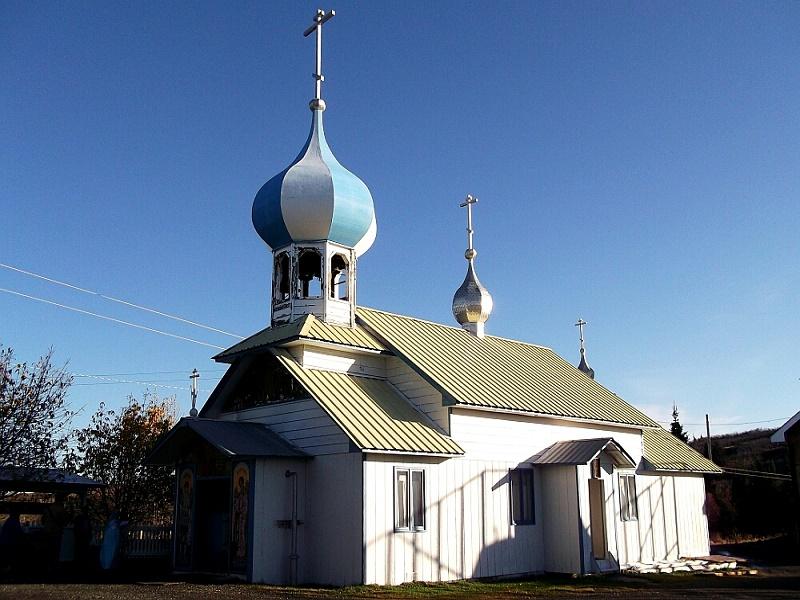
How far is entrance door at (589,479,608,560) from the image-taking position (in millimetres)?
21828

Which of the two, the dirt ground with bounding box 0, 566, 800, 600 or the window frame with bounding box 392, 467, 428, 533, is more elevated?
the window frame with bounding box 392, 467, 428, 533

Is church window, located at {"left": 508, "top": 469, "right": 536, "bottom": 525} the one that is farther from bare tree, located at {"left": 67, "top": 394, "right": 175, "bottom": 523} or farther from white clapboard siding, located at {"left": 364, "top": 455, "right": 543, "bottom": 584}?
bare tree, located at {"left": 67, "top": 394, "right": 175, "bottom": 523}

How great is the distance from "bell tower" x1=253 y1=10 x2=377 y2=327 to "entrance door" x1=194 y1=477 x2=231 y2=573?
4349 millimetres

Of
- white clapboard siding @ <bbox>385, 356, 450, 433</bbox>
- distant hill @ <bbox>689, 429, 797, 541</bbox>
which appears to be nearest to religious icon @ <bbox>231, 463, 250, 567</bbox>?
white clapboard siding @ <bbox>385, 356, 450, 433</bbox>

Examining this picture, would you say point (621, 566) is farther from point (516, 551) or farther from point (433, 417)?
point (433, 417)

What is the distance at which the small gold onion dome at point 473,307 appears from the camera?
27.6 metres

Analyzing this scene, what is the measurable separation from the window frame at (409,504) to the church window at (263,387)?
2.75 meters

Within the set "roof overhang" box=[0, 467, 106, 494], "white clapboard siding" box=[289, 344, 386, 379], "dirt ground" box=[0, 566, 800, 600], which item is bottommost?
"dirt ground" box=[0, 566, 800, 600]

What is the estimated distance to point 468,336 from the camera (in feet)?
83.0

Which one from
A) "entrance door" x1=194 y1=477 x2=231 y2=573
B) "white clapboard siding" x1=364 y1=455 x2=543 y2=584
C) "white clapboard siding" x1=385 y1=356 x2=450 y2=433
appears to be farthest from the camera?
"white clapboard siding" x1=385 y1=356 x2=450 y2=433

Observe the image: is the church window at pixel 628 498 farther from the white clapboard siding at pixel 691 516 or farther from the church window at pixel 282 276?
the church window at pixel 282 276

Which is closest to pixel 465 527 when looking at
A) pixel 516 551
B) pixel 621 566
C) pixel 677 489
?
pixel 516 551

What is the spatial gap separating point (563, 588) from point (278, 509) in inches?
238

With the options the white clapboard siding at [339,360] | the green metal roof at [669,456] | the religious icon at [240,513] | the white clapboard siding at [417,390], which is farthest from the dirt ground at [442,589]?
the white clapboard siding at [339,360]
